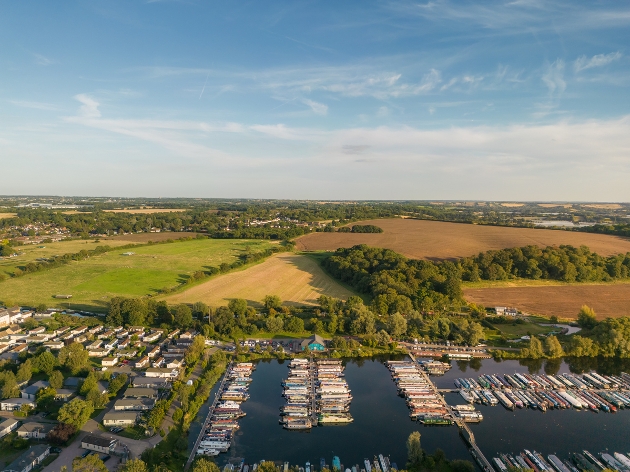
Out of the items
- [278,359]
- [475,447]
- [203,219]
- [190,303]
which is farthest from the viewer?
[203,219]

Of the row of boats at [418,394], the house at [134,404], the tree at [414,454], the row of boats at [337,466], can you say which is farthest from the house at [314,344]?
the tree at [414,454]

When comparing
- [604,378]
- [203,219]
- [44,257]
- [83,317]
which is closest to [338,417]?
[604,378]

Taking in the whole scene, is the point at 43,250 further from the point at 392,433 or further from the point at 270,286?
the point at 392,433

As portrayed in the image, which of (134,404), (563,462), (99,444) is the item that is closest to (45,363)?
Answer: (134,404)

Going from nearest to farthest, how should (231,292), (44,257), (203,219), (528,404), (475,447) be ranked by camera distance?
(475,447) → (528,404) → (231,292) → (44,257) → (203,219)

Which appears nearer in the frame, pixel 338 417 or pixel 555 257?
pixel 338 417

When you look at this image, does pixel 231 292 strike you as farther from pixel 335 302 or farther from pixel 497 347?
pixel 497 347

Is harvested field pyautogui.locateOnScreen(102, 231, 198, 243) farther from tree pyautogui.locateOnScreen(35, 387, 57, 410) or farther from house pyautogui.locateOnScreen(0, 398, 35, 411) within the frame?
house pyautogui.locateOnScreen(0, 398, 35, 411)
